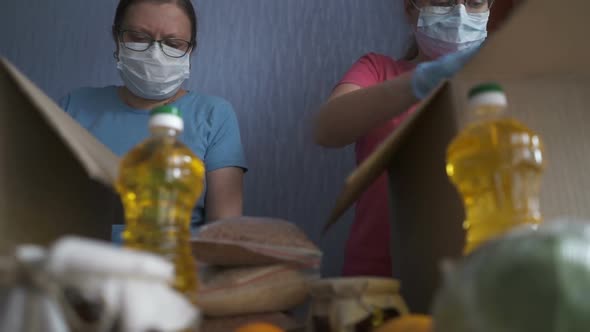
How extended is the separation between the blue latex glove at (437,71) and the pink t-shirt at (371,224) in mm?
213

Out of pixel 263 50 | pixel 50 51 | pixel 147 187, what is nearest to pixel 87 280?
pixel 147 187

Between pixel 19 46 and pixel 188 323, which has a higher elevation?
pixel 19 46

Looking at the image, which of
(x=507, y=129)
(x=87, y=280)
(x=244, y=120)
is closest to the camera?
(x=87, y=280)

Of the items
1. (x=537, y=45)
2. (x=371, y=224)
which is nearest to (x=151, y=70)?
(x=371, y=224)

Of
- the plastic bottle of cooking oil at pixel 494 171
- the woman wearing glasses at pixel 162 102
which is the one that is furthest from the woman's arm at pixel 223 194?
the plastic bottle of cooking oil at pixel 494 171

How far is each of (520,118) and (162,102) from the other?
33.8 inches

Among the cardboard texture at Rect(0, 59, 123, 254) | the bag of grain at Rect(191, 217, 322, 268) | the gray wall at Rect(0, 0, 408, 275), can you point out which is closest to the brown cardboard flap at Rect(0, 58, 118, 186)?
the cardboard texture at Rect(0, 59, 123, 254)

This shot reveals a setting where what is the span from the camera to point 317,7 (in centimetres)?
154

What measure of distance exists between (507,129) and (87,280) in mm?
420

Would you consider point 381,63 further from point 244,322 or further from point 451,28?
point 244,322

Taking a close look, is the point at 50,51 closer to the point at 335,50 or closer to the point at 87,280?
the point at 335,50

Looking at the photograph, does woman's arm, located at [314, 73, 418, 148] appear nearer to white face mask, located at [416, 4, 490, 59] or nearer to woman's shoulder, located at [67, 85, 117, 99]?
white face mask, located at [416, 4, 490, 59]

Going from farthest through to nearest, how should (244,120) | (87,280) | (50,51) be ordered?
(50,51) < (244,120) < (87,280)

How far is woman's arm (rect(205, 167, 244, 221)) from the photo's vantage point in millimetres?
1137
